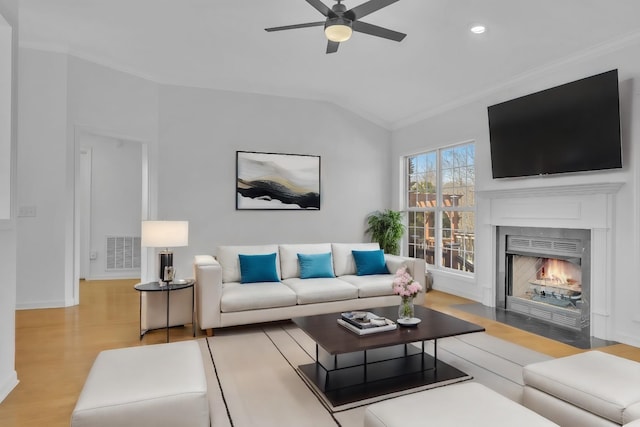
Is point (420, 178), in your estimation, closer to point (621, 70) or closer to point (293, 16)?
point (621, 70)

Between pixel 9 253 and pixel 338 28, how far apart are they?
275 centimetres

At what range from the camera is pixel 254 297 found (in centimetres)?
385

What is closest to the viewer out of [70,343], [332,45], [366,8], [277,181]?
[366,8]

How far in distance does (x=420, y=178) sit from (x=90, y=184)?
18.8ft

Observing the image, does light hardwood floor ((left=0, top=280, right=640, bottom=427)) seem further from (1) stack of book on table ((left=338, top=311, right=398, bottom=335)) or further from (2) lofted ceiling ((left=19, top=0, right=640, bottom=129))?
(2) lofted ceiling ((left=19, top=0, right=640, bottom=129))

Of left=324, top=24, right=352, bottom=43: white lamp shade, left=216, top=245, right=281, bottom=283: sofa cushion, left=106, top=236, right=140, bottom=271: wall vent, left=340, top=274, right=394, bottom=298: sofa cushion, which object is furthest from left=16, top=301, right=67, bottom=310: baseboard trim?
left=324, top=24, right=352, bottom=43: white lamp shade

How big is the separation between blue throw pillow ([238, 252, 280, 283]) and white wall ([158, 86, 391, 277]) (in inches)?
52.0

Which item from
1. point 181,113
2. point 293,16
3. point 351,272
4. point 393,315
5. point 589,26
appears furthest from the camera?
point 181,113

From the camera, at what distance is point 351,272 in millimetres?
5020

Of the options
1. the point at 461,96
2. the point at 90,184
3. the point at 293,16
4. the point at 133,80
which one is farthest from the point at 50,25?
the point at 461,96

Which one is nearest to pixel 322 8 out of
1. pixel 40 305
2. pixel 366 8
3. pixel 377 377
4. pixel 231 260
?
pixel 366 8

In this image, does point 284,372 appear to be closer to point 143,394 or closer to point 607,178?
point 143,394

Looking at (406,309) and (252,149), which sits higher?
(252,149)

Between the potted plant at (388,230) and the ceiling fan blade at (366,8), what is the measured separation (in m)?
3.91
